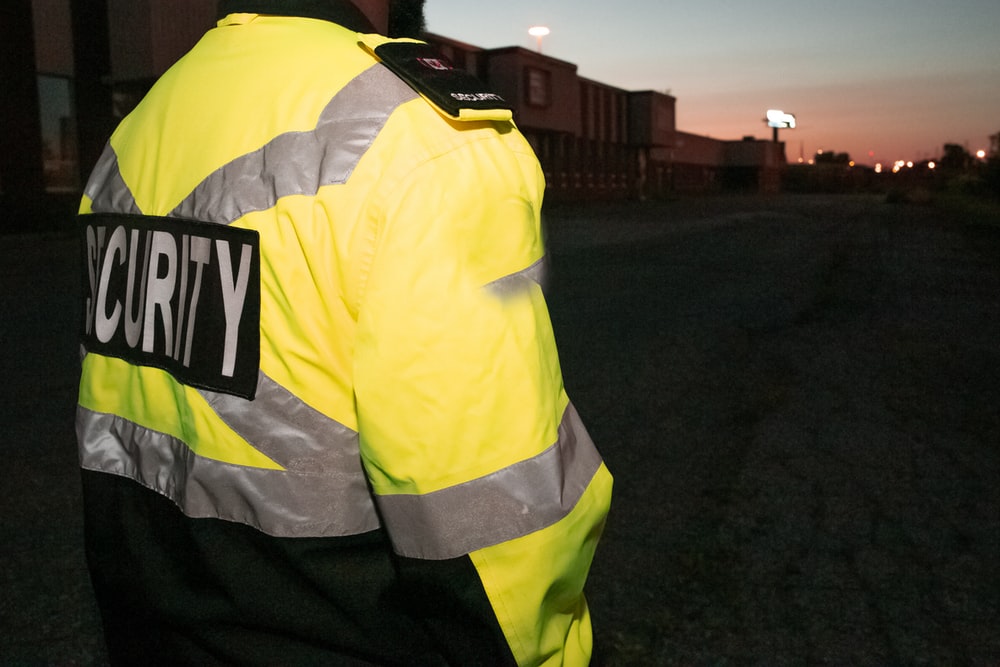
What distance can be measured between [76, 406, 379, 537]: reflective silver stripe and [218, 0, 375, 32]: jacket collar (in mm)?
633

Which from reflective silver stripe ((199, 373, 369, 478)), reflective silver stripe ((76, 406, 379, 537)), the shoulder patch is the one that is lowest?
reflective silver stripe ((76, 406, 379, 537))

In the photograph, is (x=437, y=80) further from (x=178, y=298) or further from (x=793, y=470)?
(x=793, y=470)

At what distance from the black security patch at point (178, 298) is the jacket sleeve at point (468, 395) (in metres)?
0.21

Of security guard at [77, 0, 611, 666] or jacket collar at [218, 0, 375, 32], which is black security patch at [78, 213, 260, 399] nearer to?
security guard at [77, 0, 611, 666]

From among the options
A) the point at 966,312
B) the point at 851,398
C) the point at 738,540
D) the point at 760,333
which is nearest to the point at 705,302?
the point at 760,333

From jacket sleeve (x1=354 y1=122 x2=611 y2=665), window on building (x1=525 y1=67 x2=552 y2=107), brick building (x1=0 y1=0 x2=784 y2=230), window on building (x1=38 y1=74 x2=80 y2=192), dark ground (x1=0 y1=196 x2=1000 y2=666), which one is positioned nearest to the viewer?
jacket sleeve (x1=354 y1=122 x2=611 y2=665)

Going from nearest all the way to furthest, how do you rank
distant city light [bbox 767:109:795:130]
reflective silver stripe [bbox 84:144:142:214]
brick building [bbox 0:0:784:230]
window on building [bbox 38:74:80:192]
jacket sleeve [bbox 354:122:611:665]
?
jacket sleeve [bbox 354:122:611:665], reflective silver stripe [bbox 84:144:142:214], brick building [bbox 0:0:784:230], window on building [bbox 38:74:80:192], distant city light [bbox 767:109:795:130]

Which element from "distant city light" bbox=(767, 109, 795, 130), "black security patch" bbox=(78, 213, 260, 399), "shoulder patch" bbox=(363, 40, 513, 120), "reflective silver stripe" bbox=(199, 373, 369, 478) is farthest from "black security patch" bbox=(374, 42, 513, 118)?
"distant city light" bbox=(767, 109, 795, 130)

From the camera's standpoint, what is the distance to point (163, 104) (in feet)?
Result: 4.30

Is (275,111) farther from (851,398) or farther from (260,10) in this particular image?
(851,398)

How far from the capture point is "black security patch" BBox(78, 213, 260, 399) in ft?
3.82

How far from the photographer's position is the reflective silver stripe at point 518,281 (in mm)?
1073

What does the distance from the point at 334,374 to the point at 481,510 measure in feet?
0.84

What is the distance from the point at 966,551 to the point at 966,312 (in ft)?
21.2
